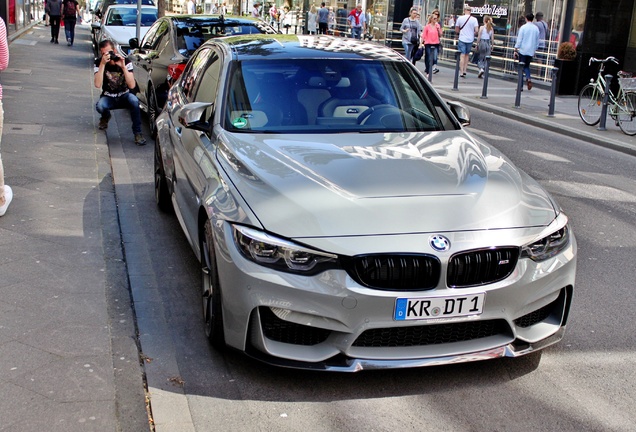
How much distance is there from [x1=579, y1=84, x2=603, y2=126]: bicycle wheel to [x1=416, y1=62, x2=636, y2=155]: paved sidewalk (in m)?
0.16

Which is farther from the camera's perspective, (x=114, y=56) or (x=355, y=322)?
(x=114, y=56)

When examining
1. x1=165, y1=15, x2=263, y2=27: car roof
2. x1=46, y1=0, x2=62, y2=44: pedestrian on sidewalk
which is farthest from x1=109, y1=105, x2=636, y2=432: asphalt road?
x1=46, y1=0, x2=62, y2=44: pedestrian on sidewalk

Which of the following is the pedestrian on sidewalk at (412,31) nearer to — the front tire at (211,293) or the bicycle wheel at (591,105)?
the bicycle wheel at (591,105)

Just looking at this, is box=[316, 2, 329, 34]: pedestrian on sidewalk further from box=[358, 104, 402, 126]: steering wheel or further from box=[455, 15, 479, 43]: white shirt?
box=[358, 104, 402, 126]: steering wheel

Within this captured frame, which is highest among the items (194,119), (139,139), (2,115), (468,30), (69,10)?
(194,119)

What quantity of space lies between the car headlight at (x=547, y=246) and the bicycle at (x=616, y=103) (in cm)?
1024

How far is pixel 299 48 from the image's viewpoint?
19.8 ft

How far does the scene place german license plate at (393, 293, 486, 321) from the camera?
3.89 metres

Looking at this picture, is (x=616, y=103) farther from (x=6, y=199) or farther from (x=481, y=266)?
(x=481, y=266)

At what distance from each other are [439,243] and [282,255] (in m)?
0.75

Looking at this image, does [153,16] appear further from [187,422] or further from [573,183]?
[187,422]

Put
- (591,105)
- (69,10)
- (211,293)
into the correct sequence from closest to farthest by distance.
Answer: (211,293) → (591,105) → (69,10)

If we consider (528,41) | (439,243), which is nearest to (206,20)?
(439,243)

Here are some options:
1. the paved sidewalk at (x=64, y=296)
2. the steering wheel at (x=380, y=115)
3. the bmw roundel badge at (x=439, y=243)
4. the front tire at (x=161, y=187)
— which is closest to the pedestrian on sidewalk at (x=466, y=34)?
the paved sidewalk at (x=64, y=296)
